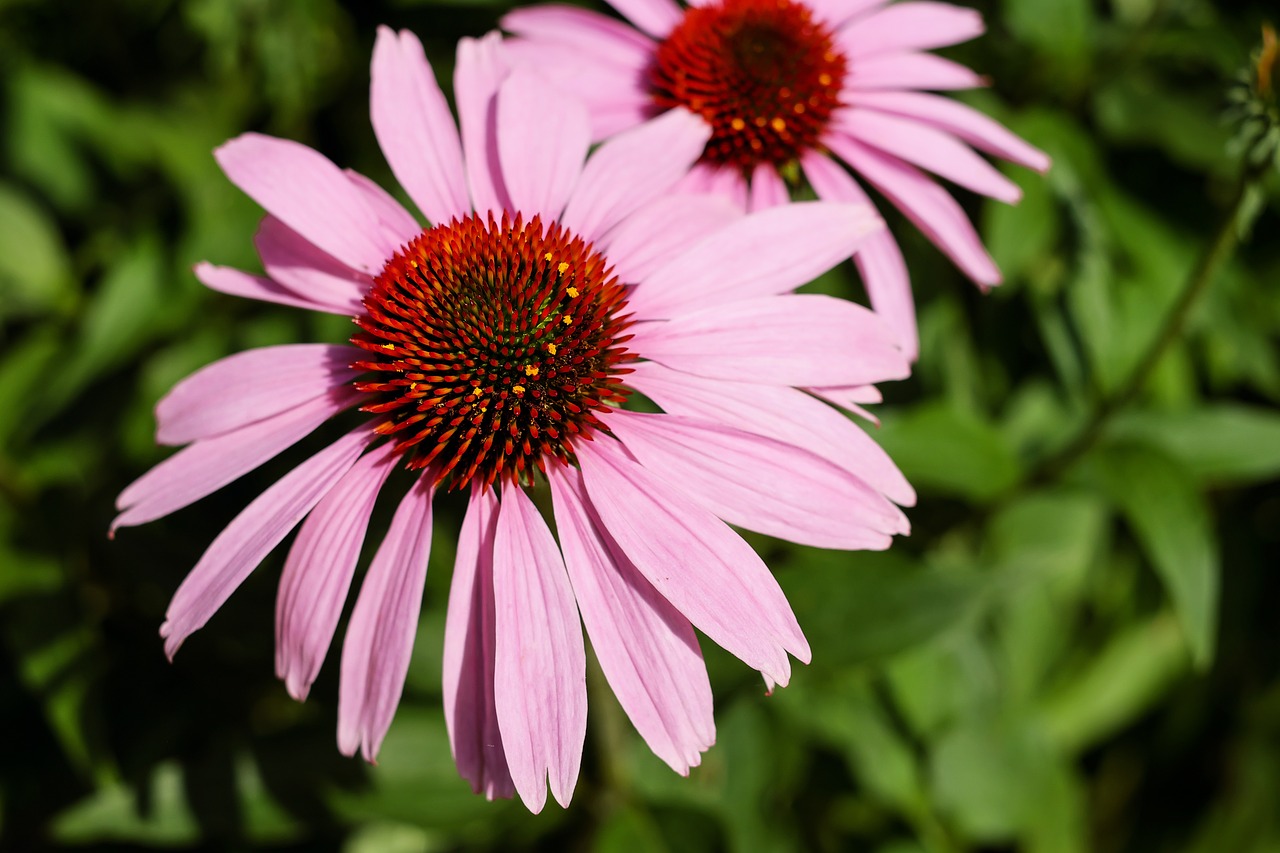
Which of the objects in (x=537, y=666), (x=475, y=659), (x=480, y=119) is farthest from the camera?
(x=480, y=119)

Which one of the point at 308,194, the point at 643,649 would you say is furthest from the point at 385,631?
the point at 308,194

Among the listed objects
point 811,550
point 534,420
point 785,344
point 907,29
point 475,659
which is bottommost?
point 811,550

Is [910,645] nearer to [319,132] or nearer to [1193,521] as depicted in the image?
[1193,521]

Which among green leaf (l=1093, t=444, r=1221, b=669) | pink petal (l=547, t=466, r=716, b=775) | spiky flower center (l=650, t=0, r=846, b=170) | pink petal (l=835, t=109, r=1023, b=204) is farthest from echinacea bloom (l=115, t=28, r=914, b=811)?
green leaf (l=1093, t=444, r=1221, b=669)

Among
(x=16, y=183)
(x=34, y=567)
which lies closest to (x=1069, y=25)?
(x=34, y=567)

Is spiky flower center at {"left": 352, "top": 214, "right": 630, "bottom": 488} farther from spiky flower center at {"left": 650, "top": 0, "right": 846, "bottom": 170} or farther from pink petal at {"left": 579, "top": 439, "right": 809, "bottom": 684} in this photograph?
spiky flower center at {"left": 650, "top": 0, "right": 846, "bottom": 170}

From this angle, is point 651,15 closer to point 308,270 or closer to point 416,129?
point 416,129

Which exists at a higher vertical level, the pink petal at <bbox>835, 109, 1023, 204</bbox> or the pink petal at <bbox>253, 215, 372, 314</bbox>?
the pink petal at <bbox>835, 109, 1023, 204</bbox>
